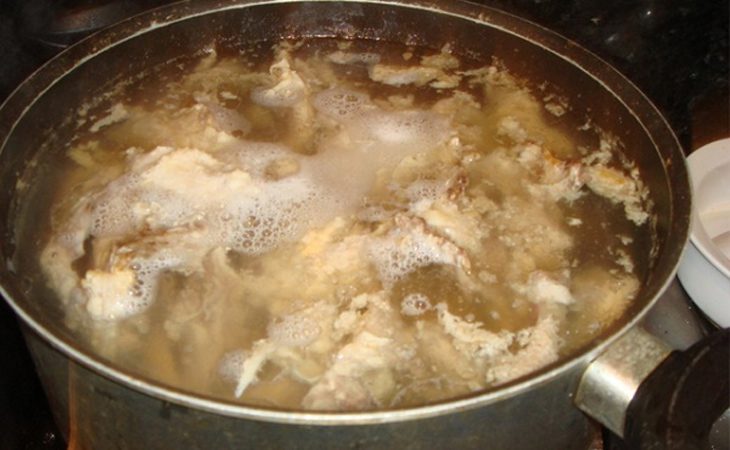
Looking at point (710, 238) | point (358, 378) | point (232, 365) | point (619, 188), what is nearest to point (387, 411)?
point (358, 378)

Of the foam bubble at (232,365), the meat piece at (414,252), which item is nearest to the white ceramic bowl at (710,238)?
the meat piece at (414,252)

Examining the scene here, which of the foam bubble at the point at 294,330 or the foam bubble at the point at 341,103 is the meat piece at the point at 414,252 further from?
the foam bubble at the point at 341,103

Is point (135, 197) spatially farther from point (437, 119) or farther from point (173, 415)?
point (437, 119)

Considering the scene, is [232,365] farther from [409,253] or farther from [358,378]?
[409,253]

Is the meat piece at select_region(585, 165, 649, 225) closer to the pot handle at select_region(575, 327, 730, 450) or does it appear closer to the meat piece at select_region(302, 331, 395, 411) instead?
the pot handle at select_region(575, 327, 730, 450)

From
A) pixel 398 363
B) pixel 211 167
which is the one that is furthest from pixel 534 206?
pixel 211 167
